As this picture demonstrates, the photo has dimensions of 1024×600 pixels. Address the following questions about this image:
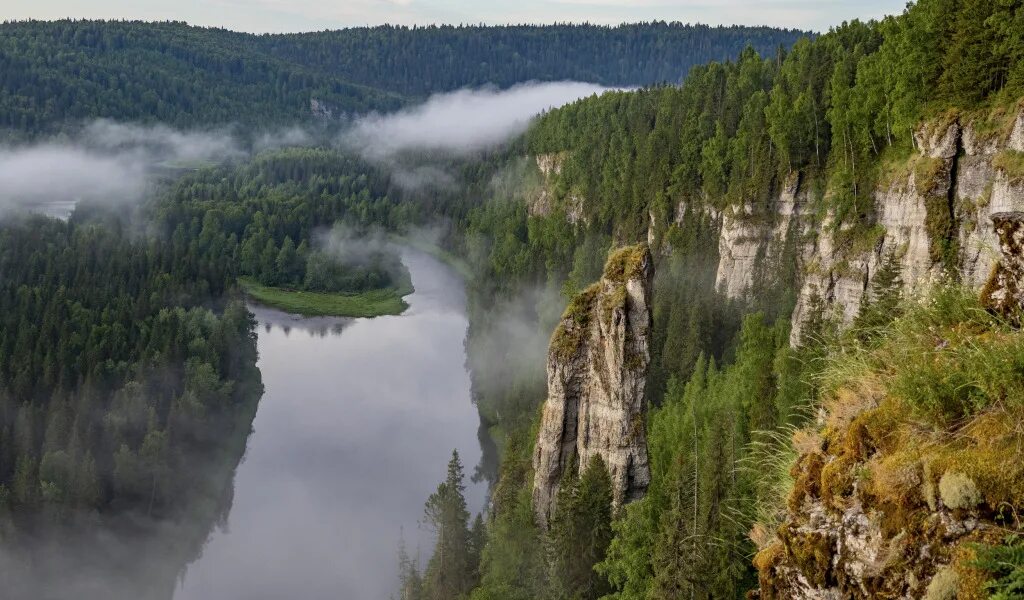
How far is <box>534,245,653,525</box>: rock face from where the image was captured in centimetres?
3506

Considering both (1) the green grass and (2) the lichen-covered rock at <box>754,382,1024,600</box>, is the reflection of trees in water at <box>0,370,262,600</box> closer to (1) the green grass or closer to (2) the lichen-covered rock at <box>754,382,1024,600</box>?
(2) the lichen-covered rock at <box>754,382,1024,600</box>

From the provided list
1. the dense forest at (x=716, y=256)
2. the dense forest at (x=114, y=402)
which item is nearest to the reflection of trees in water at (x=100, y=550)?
the dense forest at (x=114, y=402)

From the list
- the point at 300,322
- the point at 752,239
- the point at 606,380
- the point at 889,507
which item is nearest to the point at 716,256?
the point at 752,239

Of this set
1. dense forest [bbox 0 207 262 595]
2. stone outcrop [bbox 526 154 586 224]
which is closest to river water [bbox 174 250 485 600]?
dense forest [bbox 0 207 262 595]

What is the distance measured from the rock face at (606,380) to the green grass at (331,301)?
95.6 m

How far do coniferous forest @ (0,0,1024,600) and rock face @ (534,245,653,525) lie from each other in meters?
1.02

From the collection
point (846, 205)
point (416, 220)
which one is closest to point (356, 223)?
point (416, 220)

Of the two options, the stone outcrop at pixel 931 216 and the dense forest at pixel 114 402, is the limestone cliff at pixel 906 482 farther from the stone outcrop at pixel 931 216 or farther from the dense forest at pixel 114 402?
the dense forest at pixel 114 402

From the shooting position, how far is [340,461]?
243 feet

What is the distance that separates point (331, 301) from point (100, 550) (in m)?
82.7

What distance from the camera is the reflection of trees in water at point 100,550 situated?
55500 millimetres

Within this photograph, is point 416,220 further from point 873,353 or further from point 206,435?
point 873,353

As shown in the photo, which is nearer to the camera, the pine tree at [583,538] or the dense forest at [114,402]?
the pine tree at [583,538]

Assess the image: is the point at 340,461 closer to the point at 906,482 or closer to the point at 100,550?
the point at 100,550
